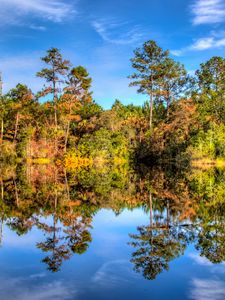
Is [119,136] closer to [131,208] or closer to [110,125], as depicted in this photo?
[110,125]

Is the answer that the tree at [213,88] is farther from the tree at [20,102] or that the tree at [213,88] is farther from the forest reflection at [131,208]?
the forest reflection at [131,208]

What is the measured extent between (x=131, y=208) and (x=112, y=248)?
18.4 ft

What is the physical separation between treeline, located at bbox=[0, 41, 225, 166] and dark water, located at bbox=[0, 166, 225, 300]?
28.4 m

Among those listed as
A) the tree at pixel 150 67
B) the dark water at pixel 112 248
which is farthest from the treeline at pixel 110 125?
the dark water at pixel 112 248

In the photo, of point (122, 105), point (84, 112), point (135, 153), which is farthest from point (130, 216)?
point (122, 105)

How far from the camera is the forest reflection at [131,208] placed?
8.46 m

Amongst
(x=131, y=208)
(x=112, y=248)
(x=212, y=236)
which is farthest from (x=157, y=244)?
(x=131, y=208)

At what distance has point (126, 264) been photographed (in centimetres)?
773

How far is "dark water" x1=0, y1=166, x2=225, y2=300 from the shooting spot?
21.2ft

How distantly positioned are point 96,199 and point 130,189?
143 inches

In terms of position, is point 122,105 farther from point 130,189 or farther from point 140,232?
point 140,232

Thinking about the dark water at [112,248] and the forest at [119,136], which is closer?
the dark water at [112,248]

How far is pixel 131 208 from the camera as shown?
1455 cm

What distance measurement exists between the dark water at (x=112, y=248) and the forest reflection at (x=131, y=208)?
22 millimetres
